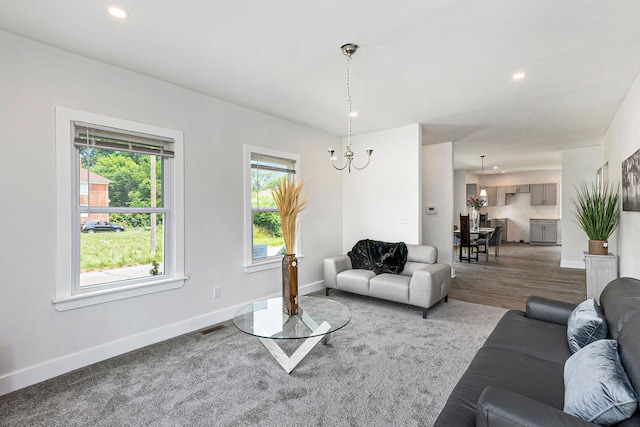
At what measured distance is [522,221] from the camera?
1139 centimetres

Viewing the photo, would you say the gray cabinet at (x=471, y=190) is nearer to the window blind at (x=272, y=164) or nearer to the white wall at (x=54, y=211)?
the window blind at (x=272, y=164)

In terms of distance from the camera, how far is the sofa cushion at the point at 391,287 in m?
3.80

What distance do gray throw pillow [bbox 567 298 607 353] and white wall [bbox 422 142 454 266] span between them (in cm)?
366

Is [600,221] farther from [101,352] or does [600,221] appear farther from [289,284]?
[101,352]

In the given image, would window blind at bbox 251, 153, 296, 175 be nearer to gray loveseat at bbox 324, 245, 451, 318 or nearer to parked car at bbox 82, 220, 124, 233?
gray loveseat at bbox 324, 245, 451, 318

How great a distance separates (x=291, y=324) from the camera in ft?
8.18

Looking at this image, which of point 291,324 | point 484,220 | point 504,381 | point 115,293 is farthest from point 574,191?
point 115,293

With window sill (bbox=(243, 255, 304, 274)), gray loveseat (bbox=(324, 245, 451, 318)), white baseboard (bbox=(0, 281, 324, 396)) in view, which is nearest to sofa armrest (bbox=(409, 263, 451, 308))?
gray loveseat (bbox=(324, 245, 451, 318))

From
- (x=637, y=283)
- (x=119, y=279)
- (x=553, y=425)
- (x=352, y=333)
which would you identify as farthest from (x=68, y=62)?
(x=637, y=283)

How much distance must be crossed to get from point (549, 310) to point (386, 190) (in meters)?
2.94

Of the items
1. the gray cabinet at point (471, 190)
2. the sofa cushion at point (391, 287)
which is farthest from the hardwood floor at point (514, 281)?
the gray cabinet at point (471, 190)

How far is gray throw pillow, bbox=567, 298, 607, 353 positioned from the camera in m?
1.78

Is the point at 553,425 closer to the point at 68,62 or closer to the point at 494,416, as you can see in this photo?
the point at 494,416

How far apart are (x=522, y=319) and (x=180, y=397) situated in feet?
8.49
